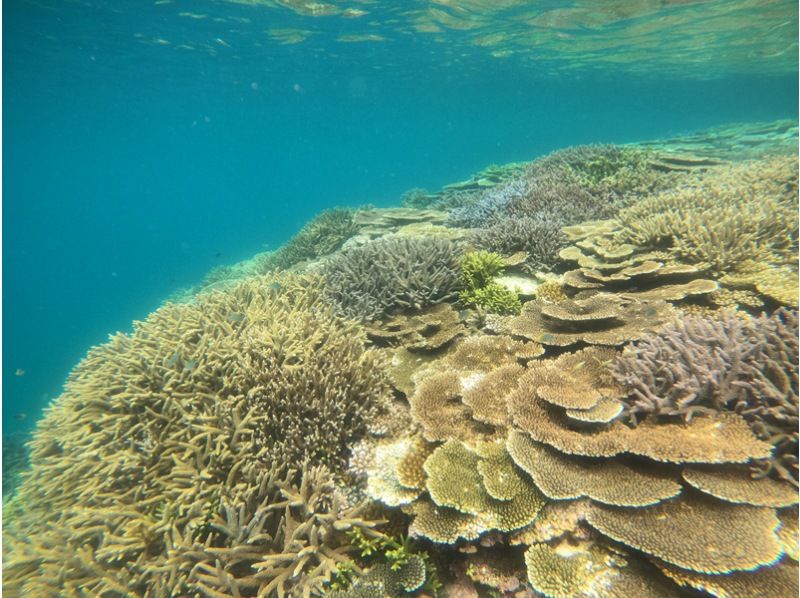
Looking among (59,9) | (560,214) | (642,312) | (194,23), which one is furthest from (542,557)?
(194,23)

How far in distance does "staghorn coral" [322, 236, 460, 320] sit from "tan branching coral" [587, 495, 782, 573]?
3.96m

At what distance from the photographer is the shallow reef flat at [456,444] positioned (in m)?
2.74

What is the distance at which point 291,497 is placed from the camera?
11.2ft

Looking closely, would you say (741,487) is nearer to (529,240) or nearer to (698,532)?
(698,532)

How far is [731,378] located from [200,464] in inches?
194

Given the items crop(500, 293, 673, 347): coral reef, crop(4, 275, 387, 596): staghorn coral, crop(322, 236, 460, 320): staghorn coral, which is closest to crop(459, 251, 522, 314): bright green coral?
crop(322, 236, 460, 320): staghorn coral

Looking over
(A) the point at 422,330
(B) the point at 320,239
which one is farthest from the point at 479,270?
(B) the point at 320,239

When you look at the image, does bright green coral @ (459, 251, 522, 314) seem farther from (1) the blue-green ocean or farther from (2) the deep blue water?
(2) the deep blue water

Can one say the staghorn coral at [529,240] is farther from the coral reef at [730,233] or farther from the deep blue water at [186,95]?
the deep blue water at [186,95]

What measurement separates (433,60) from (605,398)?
45574 millimetres

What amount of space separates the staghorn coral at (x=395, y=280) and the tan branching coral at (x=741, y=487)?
4.06 meters

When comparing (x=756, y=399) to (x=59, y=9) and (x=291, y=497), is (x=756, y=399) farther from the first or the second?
(x=59, y=9)

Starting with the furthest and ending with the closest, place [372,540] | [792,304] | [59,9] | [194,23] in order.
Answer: [194,23], [59,9], [792,304], [372,540]

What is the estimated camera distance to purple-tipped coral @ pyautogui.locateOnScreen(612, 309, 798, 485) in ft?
9.48
